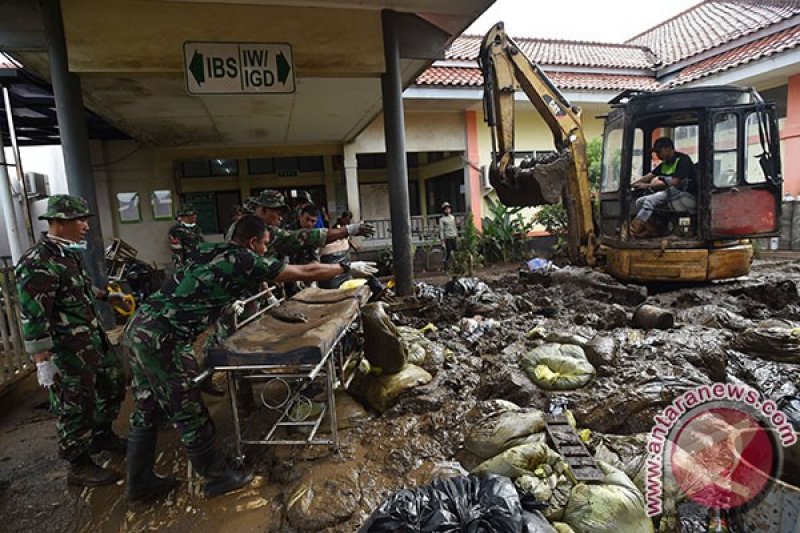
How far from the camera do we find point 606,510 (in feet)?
5.95

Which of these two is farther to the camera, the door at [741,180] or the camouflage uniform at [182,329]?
the door at [741,180]

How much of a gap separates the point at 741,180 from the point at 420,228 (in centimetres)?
719

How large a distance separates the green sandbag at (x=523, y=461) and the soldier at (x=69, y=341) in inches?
97.5

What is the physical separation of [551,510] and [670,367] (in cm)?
194

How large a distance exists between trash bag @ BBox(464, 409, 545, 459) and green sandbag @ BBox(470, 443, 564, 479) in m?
0.16

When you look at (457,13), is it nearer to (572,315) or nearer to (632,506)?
(572,315)

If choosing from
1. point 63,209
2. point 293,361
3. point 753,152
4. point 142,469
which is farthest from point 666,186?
point 63,209

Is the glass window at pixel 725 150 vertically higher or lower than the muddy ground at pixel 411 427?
higher

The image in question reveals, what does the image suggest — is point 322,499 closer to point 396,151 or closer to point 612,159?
point 396,151

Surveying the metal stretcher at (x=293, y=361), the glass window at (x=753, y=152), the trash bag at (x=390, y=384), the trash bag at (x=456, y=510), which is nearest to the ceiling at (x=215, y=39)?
the metal stretcher at (x=293, y=361)

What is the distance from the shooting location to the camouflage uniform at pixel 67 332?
8.74 feet

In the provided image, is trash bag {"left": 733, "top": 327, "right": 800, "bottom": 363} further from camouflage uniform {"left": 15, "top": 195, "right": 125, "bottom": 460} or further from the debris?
camouflage uniform {"left": 15, "top": 195, "right": 125, "bottom": 460}

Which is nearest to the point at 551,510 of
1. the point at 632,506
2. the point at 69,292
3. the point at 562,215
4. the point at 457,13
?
the point at 632,506

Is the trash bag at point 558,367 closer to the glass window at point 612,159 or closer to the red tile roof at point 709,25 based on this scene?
the glass window at point 612,159
